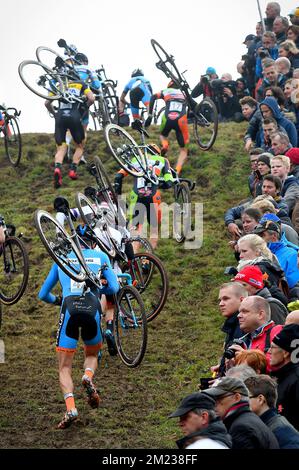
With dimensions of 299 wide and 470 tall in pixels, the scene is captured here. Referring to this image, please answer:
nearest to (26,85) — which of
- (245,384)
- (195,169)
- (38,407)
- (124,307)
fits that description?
(195,169)

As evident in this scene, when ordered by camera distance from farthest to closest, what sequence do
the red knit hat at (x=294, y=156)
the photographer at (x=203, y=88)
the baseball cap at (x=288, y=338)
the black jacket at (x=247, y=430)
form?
1. the photographer at (x=203, y=88)
2. the red knit hat at (x=294, y=156)
3. the baseball cap at (x=288, y=338)
4. the black jacket at (x=247, y=430)

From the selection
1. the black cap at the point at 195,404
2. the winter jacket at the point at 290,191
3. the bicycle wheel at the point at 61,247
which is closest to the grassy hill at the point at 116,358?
the bicycle wheel at the point at 61,247

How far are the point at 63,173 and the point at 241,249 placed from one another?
459 inches

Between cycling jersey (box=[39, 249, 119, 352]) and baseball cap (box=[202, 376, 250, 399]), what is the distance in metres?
4.79

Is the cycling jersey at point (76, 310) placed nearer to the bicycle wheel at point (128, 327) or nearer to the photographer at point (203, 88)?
the bicycle wheel at point (128, 327)

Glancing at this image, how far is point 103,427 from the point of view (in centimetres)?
1091

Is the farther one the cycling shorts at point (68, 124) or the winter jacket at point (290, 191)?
the cycling shorts at point (68, 124)

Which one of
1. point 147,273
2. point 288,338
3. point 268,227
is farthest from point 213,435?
point 147,273

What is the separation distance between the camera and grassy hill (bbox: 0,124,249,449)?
10875mm

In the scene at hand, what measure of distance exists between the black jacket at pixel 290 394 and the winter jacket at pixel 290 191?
5620mm

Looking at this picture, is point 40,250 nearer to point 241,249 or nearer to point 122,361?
point 122,361

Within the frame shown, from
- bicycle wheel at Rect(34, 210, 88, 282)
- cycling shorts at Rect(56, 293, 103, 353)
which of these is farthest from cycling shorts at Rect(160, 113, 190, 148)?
cycling shorts at Rect(56, 293, 103, 353)

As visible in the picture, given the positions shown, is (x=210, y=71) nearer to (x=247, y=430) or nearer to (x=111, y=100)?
(x=111, y=100)

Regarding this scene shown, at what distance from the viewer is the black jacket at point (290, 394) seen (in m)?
7.27
